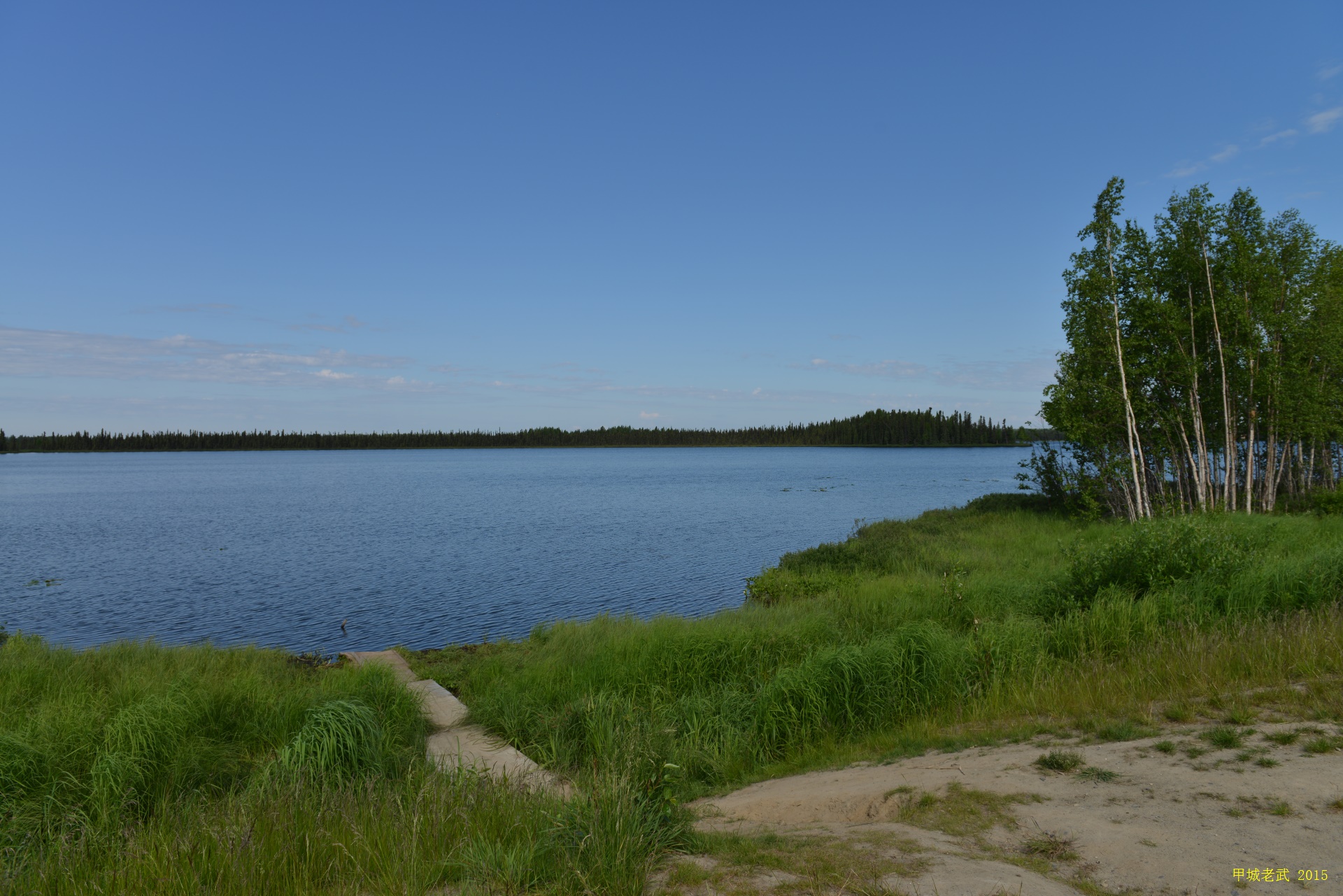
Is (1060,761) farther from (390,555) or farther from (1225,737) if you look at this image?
(390,555)

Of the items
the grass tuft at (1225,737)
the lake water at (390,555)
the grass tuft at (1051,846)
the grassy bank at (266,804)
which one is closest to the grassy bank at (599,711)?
the grassy bank at (266,804)

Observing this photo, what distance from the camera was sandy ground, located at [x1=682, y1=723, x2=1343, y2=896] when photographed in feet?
15.8

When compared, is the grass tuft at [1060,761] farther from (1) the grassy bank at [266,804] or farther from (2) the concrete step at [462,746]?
(2) the concrete step at [462,746]

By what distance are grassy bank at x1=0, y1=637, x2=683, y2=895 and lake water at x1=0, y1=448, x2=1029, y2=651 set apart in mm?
8751

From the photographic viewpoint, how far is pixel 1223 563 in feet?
42.0

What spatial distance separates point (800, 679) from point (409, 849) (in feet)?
19.8

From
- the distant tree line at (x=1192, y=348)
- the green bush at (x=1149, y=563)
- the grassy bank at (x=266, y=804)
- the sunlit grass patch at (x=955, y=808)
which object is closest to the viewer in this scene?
the grassy bank at (x=266, y=804)

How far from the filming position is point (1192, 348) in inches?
1051

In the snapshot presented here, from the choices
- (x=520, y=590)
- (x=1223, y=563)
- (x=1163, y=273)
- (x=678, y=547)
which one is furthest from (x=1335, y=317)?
(x=520, y=590)

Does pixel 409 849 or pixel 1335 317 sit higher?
pixel 1335 317

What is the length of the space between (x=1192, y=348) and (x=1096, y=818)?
88.8ft

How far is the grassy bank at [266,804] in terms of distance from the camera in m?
4.80

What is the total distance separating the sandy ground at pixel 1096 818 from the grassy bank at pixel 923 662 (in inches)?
33.1

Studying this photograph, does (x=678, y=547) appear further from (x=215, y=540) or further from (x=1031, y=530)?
(x=215, y=540)
